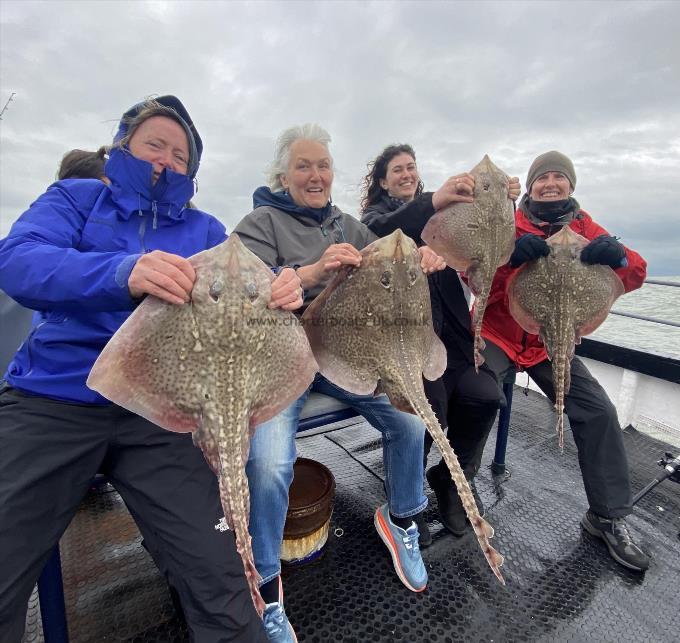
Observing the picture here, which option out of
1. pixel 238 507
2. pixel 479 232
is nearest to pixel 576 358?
pixel 479 232

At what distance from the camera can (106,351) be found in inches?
59.3

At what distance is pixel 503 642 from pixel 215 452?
2045 mm

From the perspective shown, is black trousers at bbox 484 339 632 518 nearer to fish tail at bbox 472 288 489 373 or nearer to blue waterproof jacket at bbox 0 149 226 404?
fish tail at bbox 472 288 489 373

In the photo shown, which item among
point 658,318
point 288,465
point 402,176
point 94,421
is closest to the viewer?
point 94,421

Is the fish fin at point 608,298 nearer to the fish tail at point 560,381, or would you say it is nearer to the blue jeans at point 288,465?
the fish tail at point 560,381

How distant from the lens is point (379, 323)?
2.21 metres

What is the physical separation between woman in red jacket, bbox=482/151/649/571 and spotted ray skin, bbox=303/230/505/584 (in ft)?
4.36

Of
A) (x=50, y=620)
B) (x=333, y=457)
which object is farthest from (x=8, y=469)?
(x=333, y=457)

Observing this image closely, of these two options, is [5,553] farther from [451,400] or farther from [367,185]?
[367,185]

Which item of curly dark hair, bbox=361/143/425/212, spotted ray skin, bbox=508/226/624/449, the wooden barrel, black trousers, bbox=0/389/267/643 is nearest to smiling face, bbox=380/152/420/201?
curly dark hair, bbox=361/143/425/212

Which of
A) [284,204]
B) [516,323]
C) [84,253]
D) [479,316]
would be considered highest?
[284,204]

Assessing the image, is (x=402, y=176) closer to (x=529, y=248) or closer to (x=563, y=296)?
(x=529, y=248)

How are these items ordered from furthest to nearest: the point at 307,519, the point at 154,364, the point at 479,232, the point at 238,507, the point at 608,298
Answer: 1. the point at 608,298
2. the point at 479,232
3. the point at 307,519
4. the point at 154,364
5. the point at 238,507

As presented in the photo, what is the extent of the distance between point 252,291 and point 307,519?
1.68m
